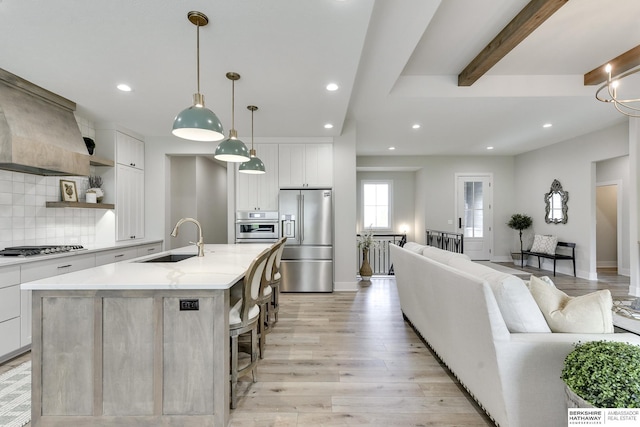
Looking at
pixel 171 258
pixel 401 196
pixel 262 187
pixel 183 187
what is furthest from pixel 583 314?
pixel 401 196

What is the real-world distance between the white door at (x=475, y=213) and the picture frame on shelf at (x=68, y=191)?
7919 millimetres

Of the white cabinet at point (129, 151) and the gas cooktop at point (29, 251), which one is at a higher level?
the white cabinet at point (129, 151)

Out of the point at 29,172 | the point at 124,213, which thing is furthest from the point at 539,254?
the point at 29,172

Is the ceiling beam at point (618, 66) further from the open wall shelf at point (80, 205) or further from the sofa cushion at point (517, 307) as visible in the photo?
the open wall shelf at point (80, 205)

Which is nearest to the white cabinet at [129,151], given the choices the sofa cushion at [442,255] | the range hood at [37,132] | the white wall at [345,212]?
the range hood at [37,132]

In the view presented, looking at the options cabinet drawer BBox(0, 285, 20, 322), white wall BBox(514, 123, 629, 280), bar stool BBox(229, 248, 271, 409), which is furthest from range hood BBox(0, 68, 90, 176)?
white wall BBox(514, 123, 629, 280)

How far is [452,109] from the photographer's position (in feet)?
14.4

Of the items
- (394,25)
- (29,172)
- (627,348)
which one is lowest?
(627,348)

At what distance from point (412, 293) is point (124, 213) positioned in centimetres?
432

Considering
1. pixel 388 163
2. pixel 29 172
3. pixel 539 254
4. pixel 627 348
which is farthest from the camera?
pixel 388 163

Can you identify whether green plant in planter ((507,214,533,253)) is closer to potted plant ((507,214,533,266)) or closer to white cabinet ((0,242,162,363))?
potted plant ((507,214,533,266))

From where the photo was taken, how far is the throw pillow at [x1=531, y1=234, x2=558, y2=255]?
639 centimetres

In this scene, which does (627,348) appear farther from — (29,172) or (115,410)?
(29,172)

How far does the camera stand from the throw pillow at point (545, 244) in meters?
6.39
